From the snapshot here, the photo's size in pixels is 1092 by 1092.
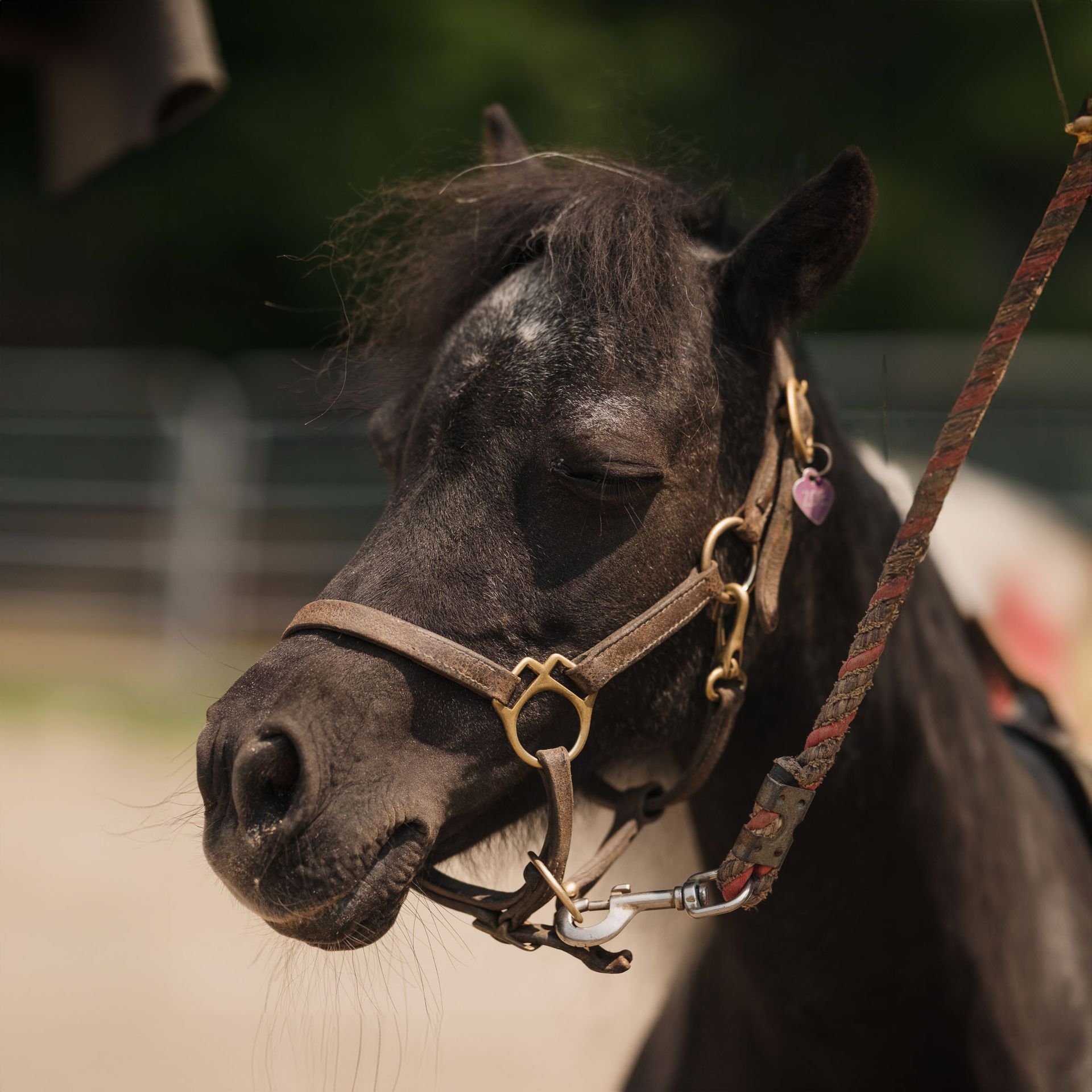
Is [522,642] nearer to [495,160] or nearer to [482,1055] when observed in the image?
[495,160]

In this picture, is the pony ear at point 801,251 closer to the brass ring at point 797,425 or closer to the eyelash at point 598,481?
the brass ring at point 797,425

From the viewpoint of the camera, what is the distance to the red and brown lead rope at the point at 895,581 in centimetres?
122

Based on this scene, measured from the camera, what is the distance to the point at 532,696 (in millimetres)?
1328

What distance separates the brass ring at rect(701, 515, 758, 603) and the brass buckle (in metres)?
0.23

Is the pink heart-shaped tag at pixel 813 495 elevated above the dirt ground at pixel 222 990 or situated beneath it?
elevated above

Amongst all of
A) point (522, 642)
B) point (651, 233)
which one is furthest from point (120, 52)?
point (522, 642)

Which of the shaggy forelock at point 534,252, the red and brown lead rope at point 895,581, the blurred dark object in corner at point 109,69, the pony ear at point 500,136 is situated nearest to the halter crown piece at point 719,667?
the red and brown lead rope at point 895,581

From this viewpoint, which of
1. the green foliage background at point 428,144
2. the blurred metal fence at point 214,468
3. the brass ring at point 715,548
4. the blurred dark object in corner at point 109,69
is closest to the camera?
the brass ring at point 715,548

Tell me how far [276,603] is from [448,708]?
23.3 feet

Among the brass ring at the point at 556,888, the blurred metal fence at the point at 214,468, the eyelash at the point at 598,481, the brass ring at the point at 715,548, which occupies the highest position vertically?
the eyelash at the point at 598,481

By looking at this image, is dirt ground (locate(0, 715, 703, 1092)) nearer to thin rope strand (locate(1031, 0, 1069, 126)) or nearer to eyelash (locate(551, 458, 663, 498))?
eyelash (locate(551, 458, 663, 498))

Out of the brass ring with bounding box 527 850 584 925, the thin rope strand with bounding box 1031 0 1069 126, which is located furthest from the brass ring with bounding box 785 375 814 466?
the brass ring with bounding box 527 850 584 925

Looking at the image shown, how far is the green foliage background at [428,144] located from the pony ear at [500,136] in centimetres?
448

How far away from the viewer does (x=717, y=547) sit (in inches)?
56.9
